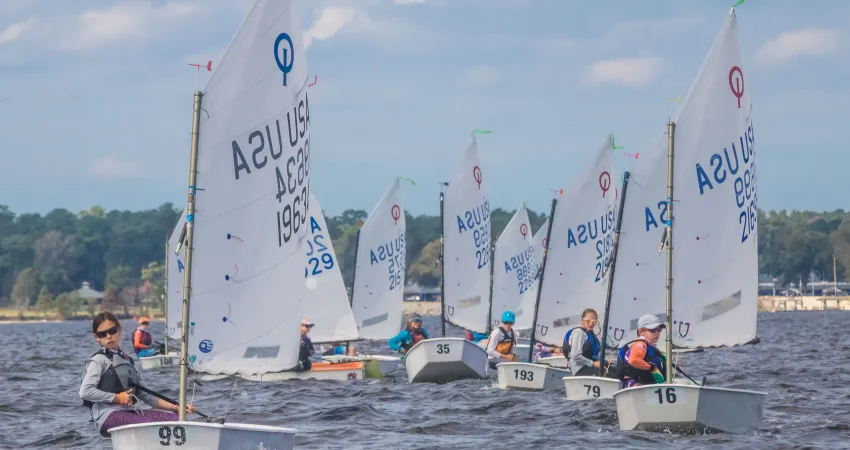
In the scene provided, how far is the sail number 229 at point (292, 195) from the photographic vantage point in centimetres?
1658

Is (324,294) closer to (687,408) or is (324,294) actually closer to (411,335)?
(411,335)

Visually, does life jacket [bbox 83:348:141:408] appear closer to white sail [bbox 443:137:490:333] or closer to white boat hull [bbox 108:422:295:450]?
white boat hull [bbox 108:422:295:450]

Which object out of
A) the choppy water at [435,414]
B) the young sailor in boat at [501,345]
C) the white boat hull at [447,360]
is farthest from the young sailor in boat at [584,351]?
the white boat hull at [447,360]

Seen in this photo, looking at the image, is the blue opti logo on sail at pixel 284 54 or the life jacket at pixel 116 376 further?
the blue opti logo on sail at pixel 284 54

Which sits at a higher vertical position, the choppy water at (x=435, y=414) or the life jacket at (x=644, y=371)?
the life jacket at (x=644, y=371)

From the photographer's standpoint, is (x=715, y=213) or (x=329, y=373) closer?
(x=715, y=213)

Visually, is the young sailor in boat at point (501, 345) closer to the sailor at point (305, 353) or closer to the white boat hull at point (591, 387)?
the sailor at point (305, 353)

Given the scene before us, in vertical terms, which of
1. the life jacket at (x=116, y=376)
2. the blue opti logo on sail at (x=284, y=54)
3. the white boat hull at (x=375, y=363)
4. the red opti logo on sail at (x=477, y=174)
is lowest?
the white boat hull at (x=375, y=363)

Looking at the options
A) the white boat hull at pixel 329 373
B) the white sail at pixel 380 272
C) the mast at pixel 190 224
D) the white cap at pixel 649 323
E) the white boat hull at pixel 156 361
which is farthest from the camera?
the white sail at pixel 380 272

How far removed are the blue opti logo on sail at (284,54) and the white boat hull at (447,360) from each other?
515 inches

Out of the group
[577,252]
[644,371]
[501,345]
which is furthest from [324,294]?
[644,371]

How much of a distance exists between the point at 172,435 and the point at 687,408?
23.9 ft

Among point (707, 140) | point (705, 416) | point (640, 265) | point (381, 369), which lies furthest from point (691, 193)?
point (381, 369)

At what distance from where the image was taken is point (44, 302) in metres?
182
